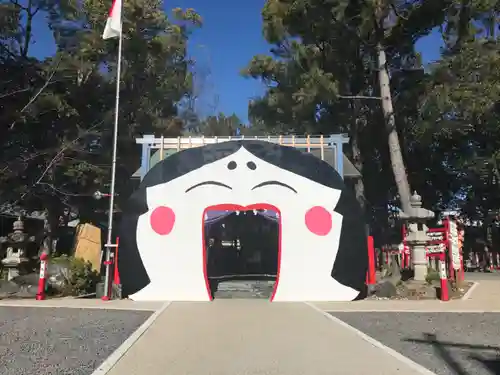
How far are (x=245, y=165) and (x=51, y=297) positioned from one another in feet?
22.5

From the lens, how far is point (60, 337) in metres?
7.65

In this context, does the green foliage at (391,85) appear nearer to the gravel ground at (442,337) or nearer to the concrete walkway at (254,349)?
the gravel ground at (442,337)

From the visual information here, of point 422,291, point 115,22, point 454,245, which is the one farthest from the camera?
point 115,22

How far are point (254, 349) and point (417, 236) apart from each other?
10514 millimetres

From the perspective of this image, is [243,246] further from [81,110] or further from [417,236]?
[81,110]

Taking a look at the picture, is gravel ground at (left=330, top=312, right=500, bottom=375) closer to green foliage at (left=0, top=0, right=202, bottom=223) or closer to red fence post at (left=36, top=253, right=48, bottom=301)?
red fence post at (left=36, top=253, right=48, bottom=301)

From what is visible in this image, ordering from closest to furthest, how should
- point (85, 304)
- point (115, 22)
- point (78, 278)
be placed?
point (85, 304), point (78, 278), point (115, 22)

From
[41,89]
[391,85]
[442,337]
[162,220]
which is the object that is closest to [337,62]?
[391,85]

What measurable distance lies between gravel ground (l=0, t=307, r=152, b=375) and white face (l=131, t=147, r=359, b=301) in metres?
2.49

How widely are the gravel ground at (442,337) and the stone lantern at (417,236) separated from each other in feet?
17.0

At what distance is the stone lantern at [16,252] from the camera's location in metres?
16.1

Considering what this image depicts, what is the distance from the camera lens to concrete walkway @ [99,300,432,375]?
5660 mm

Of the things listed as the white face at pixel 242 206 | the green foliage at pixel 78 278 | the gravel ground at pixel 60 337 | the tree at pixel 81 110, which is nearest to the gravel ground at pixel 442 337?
the white face at pixel 242 206

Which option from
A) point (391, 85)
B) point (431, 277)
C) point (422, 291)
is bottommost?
point (422, 291)
